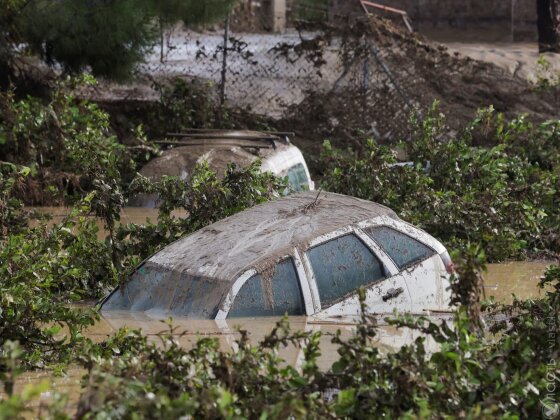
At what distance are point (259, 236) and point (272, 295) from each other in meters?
0.66

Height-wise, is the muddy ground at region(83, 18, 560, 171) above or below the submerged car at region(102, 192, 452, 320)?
below

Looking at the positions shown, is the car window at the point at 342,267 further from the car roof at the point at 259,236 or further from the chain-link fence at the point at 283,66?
the chain-link fence at the point at 283,66

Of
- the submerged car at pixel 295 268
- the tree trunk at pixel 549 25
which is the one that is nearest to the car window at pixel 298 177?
the submerged car at pixel 295 268

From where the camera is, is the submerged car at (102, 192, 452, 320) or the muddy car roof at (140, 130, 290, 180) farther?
the muddy car roof at (140, 130, 290, 180)

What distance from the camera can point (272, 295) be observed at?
988 centimetres

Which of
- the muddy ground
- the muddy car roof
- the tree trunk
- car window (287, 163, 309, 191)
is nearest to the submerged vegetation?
car window (287, 163, 309, 191)

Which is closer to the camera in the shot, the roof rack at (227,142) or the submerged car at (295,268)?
the submerged car at (295,268)

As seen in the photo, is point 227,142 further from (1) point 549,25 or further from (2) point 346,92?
(1) point 549,25

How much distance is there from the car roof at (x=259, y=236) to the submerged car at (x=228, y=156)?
12.3 feet

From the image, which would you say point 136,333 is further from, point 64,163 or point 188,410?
point 64,163

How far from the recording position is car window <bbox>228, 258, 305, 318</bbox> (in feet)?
32.0

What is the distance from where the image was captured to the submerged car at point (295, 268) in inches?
387

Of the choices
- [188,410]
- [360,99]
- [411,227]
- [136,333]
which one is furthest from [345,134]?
[188,410]

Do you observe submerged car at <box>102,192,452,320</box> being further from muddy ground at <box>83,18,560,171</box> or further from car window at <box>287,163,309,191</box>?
muddy ground at <box>83,18,560,171</box>
